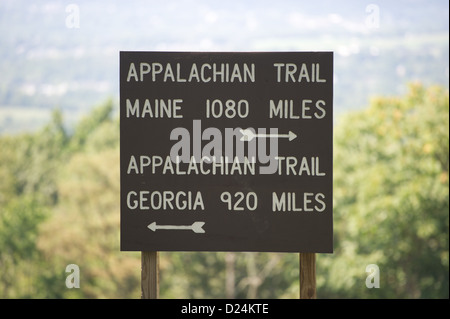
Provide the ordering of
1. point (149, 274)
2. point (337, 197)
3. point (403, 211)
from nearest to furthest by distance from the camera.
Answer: point (149, 274) < point (403, 211) < point (337, 197)

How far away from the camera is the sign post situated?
4117 mm

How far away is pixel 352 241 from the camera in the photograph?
98.9ft

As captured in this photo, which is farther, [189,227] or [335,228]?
[335,228]

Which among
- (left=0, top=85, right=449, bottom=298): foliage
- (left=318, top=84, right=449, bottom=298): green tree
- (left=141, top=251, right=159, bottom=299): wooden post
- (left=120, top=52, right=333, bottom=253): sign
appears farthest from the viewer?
(left=0, top=85, right=449, bottom=298): foliage

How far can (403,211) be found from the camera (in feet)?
89.7

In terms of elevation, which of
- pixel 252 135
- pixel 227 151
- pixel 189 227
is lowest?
pixel 189 227

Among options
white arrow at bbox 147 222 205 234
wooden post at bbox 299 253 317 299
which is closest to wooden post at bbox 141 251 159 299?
white arrow at bbox 147 222 205 234

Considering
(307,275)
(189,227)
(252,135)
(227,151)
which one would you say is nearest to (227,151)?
(227,151)

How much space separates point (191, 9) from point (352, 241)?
73.5 meters

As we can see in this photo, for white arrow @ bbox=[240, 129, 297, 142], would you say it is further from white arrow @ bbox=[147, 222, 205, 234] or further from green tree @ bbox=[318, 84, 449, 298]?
green tree @ bbox=[318, 84, 449, 298]

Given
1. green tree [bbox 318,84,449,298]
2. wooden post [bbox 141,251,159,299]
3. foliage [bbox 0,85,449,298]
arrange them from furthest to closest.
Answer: foliage [bbox 0,85,449,298], green tree [bbox 318,84,449,298], wooden post [bbox 141,251,159,299]

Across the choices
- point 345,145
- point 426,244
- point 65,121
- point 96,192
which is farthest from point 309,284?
point 65,121

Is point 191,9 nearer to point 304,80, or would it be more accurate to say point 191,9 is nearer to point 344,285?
point 344,285

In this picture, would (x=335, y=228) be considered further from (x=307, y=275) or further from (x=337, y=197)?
(x=307, y=275)
